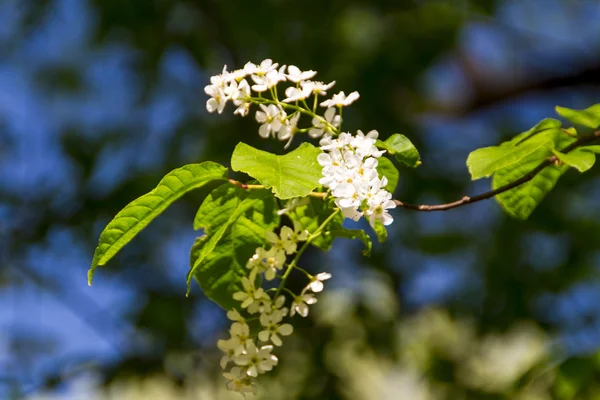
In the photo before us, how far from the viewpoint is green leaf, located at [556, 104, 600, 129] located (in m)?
1.09

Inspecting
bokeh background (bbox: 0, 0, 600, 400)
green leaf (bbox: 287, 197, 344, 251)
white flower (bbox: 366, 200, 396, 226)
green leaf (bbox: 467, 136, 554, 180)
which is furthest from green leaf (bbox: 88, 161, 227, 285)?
bokeh background (bbox: 0, 0, 600, 400)

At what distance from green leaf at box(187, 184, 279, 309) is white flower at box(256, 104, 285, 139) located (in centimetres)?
13

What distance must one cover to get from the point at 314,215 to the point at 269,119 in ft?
0.60

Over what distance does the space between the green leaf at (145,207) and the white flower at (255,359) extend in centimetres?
25

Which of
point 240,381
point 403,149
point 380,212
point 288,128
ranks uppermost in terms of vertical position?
point 288,128

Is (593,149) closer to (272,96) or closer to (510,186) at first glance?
(510,186)

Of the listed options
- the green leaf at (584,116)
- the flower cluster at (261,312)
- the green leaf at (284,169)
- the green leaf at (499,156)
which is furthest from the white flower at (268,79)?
the green leaf at (584,116)

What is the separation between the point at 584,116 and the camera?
1.10m

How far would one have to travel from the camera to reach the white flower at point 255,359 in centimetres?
104

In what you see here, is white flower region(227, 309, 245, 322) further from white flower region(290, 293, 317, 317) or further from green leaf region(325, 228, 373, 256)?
green leaf region(325, 228, 373, 256)

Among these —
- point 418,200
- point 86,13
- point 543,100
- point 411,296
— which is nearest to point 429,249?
point 411,296

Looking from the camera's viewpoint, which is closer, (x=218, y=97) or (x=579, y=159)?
(x=579, y=159)

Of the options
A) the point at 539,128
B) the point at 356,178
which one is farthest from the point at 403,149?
the point at 539,128

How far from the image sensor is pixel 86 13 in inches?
132
